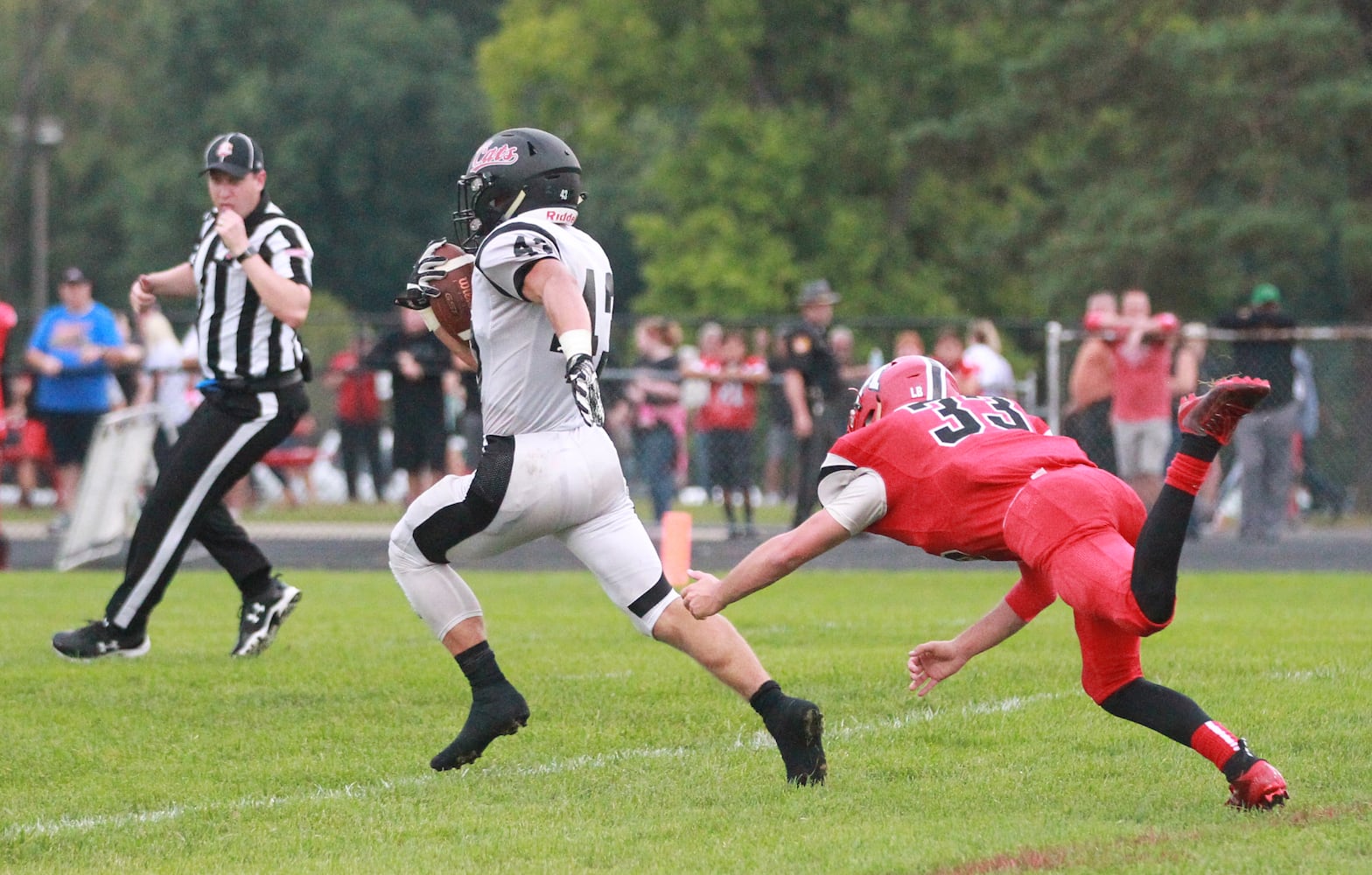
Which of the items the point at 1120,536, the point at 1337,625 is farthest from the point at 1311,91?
the point at 1120,536

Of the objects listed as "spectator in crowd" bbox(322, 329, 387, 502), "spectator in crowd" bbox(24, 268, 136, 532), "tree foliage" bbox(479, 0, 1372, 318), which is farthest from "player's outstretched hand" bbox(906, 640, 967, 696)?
"tree foliage" bbox(479, 0, 1372, 318)

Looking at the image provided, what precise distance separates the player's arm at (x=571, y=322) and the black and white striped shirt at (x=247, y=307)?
111 inches

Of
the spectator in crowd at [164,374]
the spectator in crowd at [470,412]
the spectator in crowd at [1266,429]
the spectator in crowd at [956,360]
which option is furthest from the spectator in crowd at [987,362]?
the spectator in crowd at [164,374]

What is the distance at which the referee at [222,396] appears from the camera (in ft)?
24.7

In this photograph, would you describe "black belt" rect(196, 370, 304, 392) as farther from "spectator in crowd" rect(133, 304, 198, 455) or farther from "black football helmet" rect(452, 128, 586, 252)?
"spectator in crowd" rect(133, 304, 198, 455)

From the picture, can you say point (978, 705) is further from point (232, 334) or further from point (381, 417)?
point (381, 417)

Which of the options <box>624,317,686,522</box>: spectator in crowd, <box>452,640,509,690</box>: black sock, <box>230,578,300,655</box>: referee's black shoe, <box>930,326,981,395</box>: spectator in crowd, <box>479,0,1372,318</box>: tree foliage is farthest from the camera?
<box>479,0,1372,318</box>: tree foliage

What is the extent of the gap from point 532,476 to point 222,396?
9.82 ft

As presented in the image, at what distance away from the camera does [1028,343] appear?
2672 centimetres

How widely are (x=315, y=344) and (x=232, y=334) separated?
1409 centimetres

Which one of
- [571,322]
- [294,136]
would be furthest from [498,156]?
[294,136]

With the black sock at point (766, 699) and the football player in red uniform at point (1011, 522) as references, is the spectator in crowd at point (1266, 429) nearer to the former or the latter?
the football player in red uniform at point (1011, 522)

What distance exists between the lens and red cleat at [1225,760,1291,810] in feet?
14.6

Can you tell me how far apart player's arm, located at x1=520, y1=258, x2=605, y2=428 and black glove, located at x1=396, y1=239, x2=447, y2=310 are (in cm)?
43
